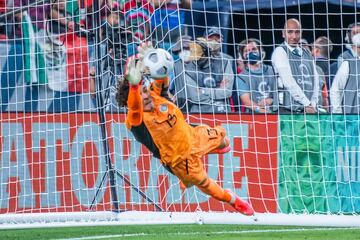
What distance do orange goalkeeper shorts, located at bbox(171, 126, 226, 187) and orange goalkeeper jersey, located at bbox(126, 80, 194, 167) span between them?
7cm

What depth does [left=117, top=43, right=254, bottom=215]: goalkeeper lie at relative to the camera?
500 inches

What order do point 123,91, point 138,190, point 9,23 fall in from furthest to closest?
1. point 9,23
2. point 138,190
3. point 123,91

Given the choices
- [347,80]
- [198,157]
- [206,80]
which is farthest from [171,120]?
[347,80]

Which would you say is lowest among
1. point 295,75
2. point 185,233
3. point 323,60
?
point 185,233

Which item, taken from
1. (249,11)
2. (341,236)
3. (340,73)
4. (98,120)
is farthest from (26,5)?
(341,236)

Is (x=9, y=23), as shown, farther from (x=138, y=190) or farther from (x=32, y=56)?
(x=138, y=190)

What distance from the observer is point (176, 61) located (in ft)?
51.3

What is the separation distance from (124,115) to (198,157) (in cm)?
260

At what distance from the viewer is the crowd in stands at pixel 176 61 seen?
1489 centimetres

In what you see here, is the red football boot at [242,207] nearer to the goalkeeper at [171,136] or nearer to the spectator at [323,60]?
the goalkeeper at [171,136]

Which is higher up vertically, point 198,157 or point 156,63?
point 156,63

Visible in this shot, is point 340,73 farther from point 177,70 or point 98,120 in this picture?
point 98,120

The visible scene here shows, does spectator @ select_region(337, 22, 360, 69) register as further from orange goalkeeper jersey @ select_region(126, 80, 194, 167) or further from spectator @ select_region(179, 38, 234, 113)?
orange goalkeeper jersey @ select_region(126, 80, 194, 167)

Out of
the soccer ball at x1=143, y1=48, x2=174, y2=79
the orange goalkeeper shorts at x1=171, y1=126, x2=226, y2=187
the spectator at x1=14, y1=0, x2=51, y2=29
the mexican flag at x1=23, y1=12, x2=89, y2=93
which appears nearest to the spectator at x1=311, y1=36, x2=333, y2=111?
the orange goalkeeper shorts at x1=171, y1=126, x2=226, y2=187
